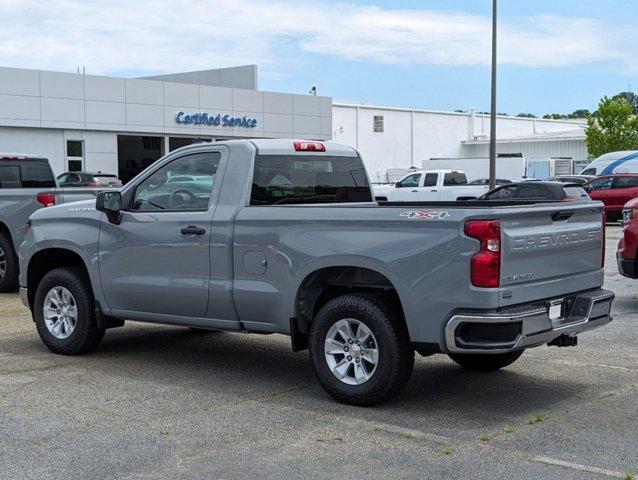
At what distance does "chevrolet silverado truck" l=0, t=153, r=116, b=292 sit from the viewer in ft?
43.7

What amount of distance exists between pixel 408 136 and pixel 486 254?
60.3 meters

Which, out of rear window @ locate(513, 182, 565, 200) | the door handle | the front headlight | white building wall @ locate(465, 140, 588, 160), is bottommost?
the front headlight

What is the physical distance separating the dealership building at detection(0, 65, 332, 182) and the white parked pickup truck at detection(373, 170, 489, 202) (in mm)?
13194

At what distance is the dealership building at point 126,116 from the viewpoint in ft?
131

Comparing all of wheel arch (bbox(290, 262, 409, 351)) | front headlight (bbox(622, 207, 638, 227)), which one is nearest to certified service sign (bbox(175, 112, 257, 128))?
front headlight (bbox(622, 207, 638, 227))

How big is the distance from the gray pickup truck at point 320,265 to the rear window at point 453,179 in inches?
1102

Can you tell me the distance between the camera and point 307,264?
7.09 meters

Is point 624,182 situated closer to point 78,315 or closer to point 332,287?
point 78,315

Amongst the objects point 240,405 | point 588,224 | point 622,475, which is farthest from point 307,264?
point 622,475

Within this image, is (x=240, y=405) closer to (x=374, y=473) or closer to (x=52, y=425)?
(x=52, y=425)

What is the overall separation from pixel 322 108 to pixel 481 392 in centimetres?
4671

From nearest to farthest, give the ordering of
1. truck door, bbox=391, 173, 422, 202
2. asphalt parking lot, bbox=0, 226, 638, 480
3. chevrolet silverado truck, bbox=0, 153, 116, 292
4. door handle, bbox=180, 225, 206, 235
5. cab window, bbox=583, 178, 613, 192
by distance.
A: asphalt parking lot, bbox=0, 226, 638, 480
door handle, bbox=180, 225, 206, 235
chevrolet silverado truck, bbox=0, 153, 116, 292
cab window, bbox=583, 178, 613, 192
truck door, bbox=391, 173, 422, 202

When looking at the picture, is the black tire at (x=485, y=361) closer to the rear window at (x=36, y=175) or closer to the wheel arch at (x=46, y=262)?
the wheel arch at (x=46, y=262)

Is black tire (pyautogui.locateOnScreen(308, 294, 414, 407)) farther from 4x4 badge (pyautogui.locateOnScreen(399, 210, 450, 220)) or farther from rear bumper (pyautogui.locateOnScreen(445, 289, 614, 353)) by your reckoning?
4x4 badge (pyautogui.locateOnScreen(399, 210, 450, 220))
